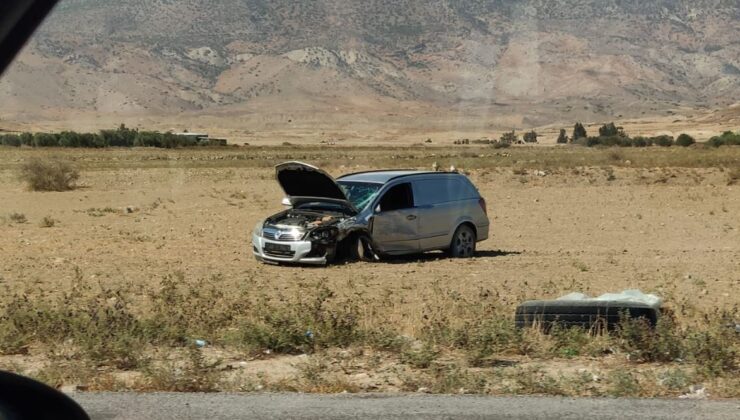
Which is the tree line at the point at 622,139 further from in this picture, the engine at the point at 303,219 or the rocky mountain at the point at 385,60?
the engine at the point at 303,219

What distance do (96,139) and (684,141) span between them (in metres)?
56.0

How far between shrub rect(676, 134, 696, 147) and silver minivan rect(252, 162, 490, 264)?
7947 cm

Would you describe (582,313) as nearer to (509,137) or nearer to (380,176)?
(380,176)

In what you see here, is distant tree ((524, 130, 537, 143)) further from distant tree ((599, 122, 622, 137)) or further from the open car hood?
the open car hood

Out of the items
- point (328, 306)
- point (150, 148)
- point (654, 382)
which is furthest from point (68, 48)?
point (654, 382)

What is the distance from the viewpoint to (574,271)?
15922 millimetres

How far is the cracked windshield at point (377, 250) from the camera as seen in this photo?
26.7ft

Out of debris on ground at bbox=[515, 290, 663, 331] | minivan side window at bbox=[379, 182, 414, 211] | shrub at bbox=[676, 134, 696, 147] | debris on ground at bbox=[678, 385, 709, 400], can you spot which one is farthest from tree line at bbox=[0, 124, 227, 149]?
debris on ground at bbox=[678, 385, 709, 400]

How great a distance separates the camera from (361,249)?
17.4m

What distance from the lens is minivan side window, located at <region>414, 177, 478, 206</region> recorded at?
59.2ft

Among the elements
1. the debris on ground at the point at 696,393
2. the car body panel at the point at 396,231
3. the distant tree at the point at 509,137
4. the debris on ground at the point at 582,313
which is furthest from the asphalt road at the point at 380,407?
the distant tree at the point at 509,137

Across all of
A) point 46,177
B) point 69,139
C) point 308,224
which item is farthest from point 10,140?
point 308,224

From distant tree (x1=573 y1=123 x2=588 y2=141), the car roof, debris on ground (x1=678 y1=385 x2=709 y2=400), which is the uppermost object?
distant tree (x1=573 y1=123 x2=588 y2=141)

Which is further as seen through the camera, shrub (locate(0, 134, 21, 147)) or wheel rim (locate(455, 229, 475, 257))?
shrub (locate(0, 134, 21, 147))
